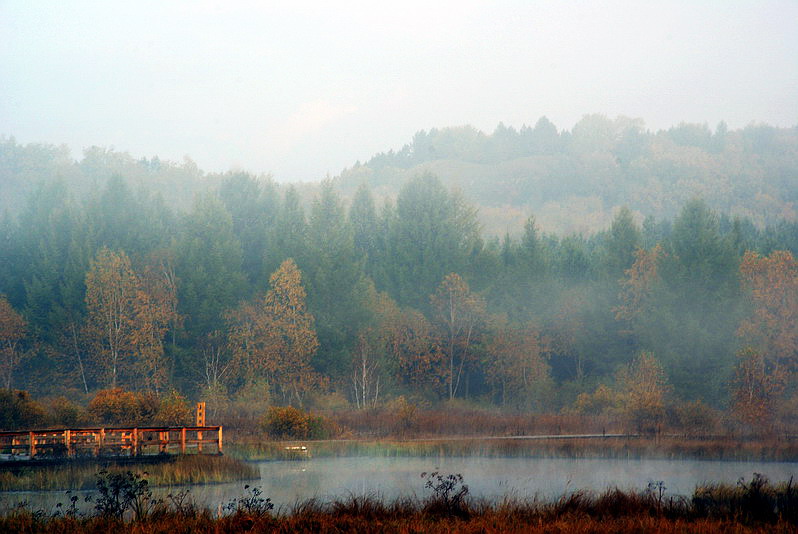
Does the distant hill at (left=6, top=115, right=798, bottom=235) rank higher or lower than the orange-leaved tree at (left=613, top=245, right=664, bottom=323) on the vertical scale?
higher

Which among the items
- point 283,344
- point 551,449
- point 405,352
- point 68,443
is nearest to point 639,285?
point 405,352

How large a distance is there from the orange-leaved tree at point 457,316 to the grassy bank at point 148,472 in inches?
1660

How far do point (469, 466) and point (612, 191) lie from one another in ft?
419

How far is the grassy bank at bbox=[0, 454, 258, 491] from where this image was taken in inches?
1195

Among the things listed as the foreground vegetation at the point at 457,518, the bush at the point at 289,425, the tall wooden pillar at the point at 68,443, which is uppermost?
the foreground vegetation at the point at 457,518

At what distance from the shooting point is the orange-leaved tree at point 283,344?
2648 inches

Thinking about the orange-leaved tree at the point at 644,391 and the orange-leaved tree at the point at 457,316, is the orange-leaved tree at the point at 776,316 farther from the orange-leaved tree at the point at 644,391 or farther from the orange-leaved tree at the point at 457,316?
the orange-leaved tree at the point at 457,316

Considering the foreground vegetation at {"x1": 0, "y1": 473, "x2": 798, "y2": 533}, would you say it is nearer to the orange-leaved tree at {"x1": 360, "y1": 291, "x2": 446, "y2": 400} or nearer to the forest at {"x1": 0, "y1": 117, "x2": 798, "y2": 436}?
the forest at {"x1": 0, "y1": 117, "x2": 798, "y2": 436}

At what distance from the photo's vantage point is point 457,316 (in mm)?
75625

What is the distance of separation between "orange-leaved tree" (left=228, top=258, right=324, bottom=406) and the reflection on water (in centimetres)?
2492

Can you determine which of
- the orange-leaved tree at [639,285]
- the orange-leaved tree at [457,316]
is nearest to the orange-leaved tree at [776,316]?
the orange-leaved tree at [639,285]

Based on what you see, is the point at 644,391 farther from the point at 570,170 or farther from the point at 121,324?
the point at 570,170

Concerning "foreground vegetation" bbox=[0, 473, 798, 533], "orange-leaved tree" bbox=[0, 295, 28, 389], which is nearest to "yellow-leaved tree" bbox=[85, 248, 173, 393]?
"orange-leaved tree" bbox=[0, 295, 28, 389]

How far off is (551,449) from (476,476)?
36.1 ft
